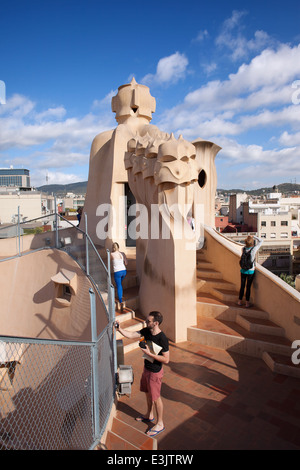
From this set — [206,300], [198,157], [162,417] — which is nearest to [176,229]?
[206,300]

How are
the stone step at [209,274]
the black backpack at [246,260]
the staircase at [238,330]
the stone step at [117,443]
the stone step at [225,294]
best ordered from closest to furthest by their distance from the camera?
the stone step at [117,443] → the staircase at [238,330] → the black backpack at [246,260] → the stone step at [225,294] → the stone step at [209,274]

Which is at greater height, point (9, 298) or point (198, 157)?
point (198, 157)

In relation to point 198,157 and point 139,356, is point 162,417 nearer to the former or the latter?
point 139,356

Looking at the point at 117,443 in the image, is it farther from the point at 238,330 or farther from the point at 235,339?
the point at 238,330

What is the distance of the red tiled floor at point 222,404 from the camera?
3.57 m

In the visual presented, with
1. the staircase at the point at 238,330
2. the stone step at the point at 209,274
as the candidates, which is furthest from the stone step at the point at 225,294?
the stone step at the point at 209,274

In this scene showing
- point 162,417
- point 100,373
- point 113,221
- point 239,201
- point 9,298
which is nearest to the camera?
point 100,373

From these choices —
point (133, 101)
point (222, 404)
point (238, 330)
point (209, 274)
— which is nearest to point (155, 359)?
point (222, 404)

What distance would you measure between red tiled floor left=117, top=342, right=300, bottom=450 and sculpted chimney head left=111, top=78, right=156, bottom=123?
961 cm

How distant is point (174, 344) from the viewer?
19.7 feet

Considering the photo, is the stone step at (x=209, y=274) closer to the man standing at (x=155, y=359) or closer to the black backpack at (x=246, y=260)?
the black backpack at (x=246, y=260)

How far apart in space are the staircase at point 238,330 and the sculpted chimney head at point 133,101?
7862 millimetres
